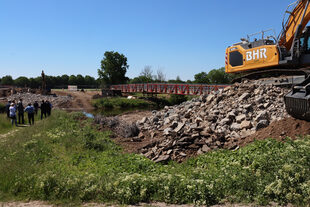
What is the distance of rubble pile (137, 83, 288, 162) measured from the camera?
8617mm

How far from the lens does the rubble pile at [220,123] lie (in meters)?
8.62

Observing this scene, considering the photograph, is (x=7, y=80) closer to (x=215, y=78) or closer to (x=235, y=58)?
(x=215, y=78)

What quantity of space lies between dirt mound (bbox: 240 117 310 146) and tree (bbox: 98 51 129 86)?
6658 cm

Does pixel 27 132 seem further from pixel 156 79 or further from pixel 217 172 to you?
pixel 156 79

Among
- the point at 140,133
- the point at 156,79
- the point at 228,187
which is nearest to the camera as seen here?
the point at 228,187

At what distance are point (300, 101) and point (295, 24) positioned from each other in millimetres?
7594

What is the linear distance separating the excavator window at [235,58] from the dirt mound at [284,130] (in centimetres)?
778

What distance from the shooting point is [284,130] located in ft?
25.6

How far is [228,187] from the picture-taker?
505cm

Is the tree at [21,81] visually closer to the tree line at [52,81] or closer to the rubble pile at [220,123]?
the tree line at [52,81]

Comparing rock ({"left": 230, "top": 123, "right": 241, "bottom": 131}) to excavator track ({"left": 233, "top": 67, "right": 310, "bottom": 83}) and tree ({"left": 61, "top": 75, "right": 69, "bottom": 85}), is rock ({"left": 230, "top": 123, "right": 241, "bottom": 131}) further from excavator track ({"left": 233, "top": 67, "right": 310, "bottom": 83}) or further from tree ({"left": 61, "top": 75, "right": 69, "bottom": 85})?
tree ({"left": 61, "top": 75, "right": 69, "bottom": 85})

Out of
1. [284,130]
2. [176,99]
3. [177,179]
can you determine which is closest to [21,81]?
[176,99]

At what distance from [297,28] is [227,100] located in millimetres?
5039

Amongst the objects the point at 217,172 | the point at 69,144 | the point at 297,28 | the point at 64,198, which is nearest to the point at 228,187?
the point at 217,172
